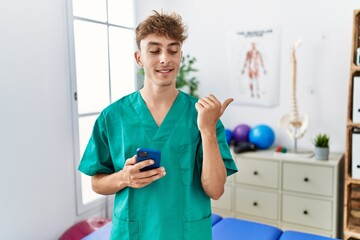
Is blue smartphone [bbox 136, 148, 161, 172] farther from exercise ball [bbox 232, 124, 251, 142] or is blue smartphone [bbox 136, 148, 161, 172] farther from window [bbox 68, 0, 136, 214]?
exercise ball [bbox 232, 124, 251, 142]

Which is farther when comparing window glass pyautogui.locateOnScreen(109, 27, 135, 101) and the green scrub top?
window glass pyautogui.locateOnScreen(109, 27, 135, 101)

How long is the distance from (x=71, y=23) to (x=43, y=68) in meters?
0.38

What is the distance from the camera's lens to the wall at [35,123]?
1863 millimetres

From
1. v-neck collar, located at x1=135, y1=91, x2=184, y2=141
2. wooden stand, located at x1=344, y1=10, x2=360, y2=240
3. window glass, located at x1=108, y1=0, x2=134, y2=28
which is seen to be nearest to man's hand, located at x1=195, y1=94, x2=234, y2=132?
v-neck collar, located at x1=135, y1=91, x2=184, y2=141

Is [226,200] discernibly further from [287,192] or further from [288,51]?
[288,51]

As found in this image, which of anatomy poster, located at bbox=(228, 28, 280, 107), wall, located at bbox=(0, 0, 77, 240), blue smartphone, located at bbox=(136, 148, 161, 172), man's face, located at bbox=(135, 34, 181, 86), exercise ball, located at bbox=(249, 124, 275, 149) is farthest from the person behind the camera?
anatomy poster, located at bbox=(228, 28, 280, 107)

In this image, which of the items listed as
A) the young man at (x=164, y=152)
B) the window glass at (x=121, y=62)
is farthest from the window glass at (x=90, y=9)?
the young man at (x=164, y=152)

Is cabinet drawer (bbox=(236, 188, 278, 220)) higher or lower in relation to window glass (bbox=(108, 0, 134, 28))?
lower

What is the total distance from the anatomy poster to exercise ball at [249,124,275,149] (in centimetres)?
26

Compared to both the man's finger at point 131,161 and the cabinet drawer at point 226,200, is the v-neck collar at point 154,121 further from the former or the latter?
the cabinet drawer at point 226,200

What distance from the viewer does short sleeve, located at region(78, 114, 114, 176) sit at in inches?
43.3

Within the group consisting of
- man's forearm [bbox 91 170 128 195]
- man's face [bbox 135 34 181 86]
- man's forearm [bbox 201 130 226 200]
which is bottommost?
man's forearm [bbox 91 170 128 195]

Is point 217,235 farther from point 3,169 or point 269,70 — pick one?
point 269,70

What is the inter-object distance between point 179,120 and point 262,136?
5.67ft
